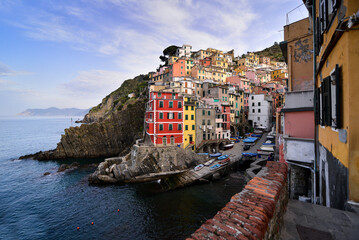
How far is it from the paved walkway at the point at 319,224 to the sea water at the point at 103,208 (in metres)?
17.1

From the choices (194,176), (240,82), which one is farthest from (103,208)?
(240,82)

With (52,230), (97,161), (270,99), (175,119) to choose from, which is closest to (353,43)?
(52,230)

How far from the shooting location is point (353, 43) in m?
4.06

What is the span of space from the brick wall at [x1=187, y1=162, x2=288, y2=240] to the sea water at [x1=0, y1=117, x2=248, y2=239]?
1781 cm

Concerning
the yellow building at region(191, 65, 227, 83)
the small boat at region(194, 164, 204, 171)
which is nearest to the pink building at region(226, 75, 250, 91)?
the yellow building at region(191, 65, 227, 83)

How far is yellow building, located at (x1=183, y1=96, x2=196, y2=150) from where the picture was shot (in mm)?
40406

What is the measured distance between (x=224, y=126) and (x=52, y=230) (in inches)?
1641

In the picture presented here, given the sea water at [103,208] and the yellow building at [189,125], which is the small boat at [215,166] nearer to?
the sea water at [103,208]

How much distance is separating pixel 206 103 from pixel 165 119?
16.6 metres

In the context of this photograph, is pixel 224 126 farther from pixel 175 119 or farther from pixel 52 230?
pixel 52 230

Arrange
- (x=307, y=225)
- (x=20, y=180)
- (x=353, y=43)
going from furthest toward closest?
(x=20, y=180) < (x=307, y=225) < (x=353, y=43)

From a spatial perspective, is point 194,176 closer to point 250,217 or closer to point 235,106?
point 250,217

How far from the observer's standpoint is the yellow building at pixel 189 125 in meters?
40.4

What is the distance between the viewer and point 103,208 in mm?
24500
